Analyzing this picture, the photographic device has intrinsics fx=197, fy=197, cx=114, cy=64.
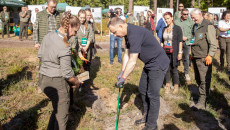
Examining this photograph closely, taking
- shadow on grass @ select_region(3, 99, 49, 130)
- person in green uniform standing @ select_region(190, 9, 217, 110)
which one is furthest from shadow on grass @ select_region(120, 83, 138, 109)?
shadow on grass @ select_region(3, 99, 49, 130)

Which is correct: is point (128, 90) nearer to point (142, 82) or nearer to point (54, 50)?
point (142, 82)

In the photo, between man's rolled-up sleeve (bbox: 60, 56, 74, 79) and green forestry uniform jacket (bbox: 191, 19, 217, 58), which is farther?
green forestry uniform jacket (bbox: 191, 19, 217, 58)

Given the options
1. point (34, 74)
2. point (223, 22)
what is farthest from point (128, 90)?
point (223, 22)

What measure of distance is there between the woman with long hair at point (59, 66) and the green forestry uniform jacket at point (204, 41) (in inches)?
112

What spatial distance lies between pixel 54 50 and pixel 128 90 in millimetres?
3342

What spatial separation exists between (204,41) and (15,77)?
18.0ft

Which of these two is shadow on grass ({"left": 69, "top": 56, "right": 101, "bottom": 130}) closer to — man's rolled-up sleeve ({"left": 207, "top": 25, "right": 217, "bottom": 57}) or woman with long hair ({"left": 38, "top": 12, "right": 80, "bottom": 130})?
woman with long hair ({"left": 38, "top": 12, "right": 80, "bottom": 130})

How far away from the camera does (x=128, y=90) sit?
219 inches

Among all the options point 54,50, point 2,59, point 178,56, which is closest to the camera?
point 54,50

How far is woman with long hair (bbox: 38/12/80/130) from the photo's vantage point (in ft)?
8.41

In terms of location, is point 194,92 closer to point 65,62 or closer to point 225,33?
point 225,33

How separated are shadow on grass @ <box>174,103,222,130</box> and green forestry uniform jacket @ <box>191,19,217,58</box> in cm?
127

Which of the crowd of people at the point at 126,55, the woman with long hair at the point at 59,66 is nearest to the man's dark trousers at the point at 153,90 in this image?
the crowd of people at the point at 126,55

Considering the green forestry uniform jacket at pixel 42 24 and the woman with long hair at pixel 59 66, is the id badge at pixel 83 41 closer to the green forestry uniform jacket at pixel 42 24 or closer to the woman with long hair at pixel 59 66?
the green forestry uniform jacket at pixel 42 24
